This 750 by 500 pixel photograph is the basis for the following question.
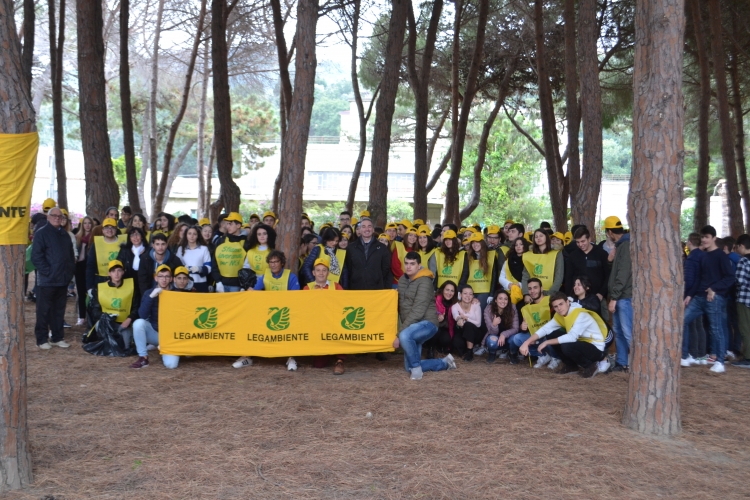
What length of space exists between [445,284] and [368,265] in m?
1.06

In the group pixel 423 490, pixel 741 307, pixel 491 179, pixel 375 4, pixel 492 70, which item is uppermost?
pixel 375 4

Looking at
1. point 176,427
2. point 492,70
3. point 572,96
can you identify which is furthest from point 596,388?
point 492,70

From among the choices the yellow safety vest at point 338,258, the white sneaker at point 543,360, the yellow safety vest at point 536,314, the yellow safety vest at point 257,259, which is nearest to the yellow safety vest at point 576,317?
the yellow safety vest at point 536,314

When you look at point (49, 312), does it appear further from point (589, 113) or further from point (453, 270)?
point (589, 113)

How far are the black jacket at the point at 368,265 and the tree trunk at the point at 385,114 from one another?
15.7ft

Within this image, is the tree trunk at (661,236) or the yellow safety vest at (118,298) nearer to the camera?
the tree trunk at (661,236)

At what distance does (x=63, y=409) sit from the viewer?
259 inches

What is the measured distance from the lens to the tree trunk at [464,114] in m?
17.4

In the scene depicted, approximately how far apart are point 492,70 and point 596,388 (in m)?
16.3

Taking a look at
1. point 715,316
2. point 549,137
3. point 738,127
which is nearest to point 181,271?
point 715,316

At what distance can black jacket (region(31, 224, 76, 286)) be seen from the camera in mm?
9023

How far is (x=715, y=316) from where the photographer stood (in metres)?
8.85

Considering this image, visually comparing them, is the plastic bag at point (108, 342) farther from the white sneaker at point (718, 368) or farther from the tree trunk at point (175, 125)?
the tree trunk at point (175, 125)

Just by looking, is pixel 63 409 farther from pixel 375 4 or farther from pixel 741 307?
pixel 375 4
